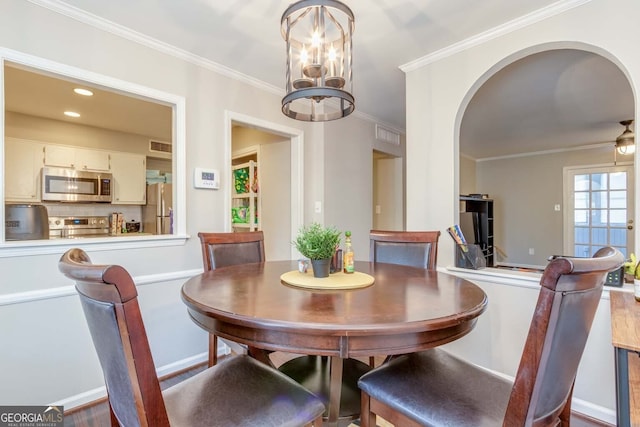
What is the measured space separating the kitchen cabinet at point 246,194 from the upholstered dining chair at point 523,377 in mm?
2904

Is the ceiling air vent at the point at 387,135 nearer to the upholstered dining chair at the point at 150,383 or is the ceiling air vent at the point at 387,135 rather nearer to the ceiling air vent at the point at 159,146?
the upholstered dining chair at the point at 150,383

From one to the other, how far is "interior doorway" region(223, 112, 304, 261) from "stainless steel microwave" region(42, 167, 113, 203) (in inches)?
82.1

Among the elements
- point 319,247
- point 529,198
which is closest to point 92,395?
point 319,247

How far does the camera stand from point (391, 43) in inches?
87.7

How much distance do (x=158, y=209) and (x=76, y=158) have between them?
1.18m

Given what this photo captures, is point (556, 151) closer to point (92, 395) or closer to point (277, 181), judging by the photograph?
point (277, 181)

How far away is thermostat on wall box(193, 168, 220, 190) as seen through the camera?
242 centimetres

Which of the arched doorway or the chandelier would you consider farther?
the arched doorway

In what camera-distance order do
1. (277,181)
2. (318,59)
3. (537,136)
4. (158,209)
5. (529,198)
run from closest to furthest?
(318,59) → (277,181) → (158,209) → (537,136) → (529,198)

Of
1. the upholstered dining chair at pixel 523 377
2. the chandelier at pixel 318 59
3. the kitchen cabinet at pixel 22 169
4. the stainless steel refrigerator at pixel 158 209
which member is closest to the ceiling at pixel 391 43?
the chandelier at pixel 318 59

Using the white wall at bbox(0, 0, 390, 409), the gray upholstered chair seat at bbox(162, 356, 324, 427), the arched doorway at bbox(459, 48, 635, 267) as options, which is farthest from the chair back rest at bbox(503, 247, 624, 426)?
the white wall at bbox(0, 0, 390, 409)

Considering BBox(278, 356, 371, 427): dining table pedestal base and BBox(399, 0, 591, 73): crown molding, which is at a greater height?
BBox(399, 0, 591, 73): crown molding

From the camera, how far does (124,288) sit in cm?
72

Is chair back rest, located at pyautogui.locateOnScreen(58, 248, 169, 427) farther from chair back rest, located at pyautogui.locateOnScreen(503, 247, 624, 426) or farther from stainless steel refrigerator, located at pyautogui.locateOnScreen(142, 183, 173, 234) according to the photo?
stainless steel refrigerator, located at pyautogui.locateOnScreen(142, 183, 173, 234)
